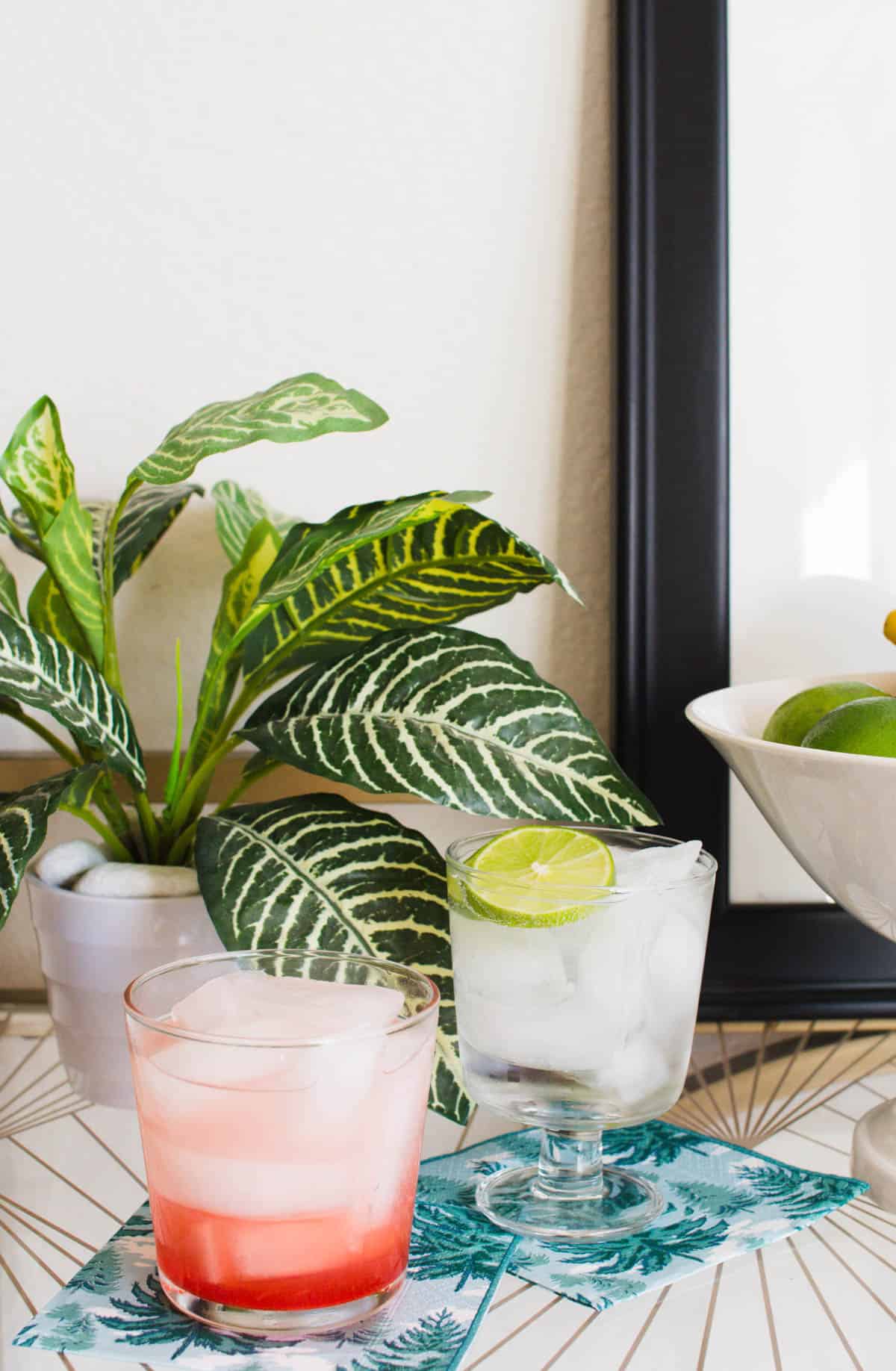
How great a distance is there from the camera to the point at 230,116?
801 mm

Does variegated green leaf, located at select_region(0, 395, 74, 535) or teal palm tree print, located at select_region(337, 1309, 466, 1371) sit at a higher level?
variegated green leaf, located at select_region(0, 395, 74, 535)

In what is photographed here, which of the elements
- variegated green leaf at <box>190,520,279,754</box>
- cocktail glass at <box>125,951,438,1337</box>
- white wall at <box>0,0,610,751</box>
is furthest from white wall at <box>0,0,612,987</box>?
cocktail glass at <box>125,951,438,1337</box>

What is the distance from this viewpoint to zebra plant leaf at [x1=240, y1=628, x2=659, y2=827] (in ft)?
1.92

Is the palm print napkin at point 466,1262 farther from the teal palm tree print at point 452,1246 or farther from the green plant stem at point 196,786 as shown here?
the green plant stem at point 196,786

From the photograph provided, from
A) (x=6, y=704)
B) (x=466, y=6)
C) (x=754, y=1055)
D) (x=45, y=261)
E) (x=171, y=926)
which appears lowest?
(x=754, y=1055)

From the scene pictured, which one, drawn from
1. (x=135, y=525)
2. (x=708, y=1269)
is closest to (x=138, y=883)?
(x=135, y=525)

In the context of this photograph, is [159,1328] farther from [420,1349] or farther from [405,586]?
[405,586]

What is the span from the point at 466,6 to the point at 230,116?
0.17m

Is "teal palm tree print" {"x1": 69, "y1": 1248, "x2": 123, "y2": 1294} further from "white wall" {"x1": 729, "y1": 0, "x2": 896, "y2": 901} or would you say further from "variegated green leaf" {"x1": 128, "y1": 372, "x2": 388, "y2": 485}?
"white wall" {"x1": 729, "y1": 0, "x2": 896, "y2": 901}

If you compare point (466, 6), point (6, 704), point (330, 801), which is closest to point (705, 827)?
point (330, 801)

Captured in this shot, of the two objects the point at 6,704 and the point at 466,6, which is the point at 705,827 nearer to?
the point at 6,704

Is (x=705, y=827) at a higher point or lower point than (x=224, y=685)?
lower

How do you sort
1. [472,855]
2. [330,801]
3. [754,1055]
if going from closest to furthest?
1. [472,855]
2. [330,801]
3. [754,1055]

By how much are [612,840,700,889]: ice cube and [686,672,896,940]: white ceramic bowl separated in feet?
0.16
